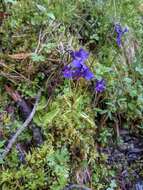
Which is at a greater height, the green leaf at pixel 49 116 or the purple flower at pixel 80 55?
the purple flower at pixel 80 55

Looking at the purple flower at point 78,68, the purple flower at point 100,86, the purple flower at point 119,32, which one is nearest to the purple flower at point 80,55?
the purple flower at point 78,68

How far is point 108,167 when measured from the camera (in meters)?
2.51

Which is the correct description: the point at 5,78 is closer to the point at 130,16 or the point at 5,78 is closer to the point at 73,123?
the point at 73,123

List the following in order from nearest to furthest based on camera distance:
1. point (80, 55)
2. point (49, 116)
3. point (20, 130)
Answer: point (20, 130) → point (49, 116) → point (80, 55)

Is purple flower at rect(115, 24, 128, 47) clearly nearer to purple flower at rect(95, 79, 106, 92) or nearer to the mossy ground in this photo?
the mossy ground

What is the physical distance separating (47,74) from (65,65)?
0.12m

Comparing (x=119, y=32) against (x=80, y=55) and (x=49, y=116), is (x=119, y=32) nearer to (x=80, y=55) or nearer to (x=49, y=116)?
(x=80, y=55)

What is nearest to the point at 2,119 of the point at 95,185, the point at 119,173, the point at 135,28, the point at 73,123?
the point at 73,123

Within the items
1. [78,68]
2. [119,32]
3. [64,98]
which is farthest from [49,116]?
[119,32]

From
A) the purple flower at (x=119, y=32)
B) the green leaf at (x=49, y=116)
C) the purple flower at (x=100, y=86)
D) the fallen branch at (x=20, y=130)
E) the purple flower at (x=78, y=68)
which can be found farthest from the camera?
the purple flower at (x=119, y=32)

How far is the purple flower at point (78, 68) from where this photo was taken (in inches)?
95.0

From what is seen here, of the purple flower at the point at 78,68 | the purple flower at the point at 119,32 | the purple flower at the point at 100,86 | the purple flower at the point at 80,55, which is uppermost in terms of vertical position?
the purple flower at the point at 119,32

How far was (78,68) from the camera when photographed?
245 cm

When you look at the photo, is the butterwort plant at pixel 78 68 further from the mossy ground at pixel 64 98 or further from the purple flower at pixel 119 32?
the purple flower at pixel 119 32
